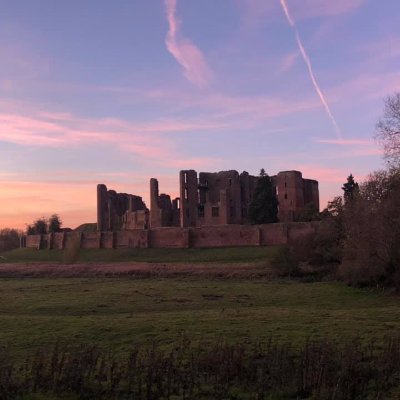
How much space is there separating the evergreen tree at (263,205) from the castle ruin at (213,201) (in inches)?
182

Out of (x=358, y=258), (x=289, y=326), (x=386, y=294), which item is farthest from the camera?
(x=358, y=258)

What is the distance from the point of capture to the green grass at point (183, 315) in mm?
14258

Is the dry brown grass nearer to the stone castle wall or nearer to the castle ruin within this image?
the stone castle wall

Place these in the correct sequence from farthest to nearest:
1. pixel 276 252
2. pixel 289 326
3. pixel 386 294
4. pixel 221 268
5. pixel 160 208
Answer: pixel 160 208
pixel 221 268
pixel 276 252
pixel 386 294
pixel 289 326

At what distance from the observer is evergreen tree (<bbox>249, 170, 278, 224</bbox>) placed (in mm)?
81375

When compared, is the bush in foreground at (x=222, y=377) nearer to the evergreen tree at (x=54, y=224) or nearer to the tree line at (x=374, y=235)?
the tree line at (x=374, y=235)

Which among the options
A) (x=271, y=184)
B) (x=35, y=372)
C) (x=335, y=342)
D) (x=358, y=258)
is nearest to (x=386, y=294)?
(x=358, y=258)

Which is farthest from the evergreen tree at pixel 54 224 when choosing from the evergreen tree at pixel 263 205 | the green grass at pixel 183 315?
the green grass at pixel 183 315

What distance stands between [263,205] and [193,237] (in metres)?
13.9

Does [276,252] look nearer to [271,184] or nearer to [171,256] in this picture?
[171,256]

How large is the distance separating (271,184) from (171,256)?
2756 centimetres

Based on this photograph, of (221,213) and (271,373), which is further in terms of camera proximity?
(221,213)

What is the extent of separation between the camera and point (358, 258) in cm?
3031

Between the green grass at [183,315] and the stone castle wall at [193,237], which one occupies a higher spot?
the stone castle wall at [193,237]
